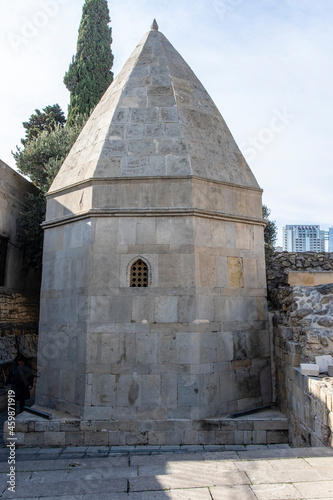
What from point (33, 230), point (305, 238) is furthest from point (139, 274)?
point (305, 238)

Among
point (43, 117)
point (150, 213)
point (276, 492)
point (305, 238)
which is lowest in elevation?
point (276, 492)

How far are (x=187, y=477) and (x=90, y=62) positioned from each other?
63.6ft

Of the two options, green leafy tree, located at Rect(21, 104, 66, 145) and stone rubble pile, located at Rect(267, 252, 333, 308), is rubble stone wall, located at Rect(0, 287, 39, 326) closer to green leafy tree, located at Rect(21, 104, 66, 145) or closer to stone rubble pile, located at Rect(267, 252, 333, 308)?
stone rubble pile, located at Rect(267, 252, 333, 308)

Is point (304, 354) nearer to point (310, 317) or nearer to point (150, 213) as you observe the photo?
point (310, 317)

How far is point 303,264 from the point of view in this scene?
12062 mm

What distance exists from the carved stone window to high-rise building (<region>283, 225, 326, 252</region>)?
225 feet

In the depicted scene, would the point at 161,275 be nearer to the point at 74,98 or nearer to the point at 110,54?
the point at 74,98

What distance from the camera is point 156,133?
7.65 metres

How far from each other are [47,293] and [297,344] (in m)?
4.89

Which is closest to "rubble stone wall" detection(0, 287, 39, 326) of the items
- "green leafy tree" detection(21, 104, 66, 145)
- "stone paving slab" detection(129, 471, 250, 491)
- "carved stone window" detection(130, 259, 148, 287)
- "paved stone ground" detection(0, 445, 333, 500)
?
"carved stone window" detection(130, 259, 148, 287)

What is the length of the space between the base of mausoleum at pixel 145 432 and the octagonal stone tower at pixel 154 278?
0.04 meters

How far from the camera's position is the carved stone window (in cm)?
693

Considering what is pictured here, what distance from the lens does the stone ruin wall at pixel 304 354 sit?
5008mm

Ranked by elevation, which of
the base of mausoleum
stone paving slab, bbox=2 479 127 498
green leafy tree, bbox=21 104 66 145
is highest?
green leafy tree, bbox=21 104 66 145
